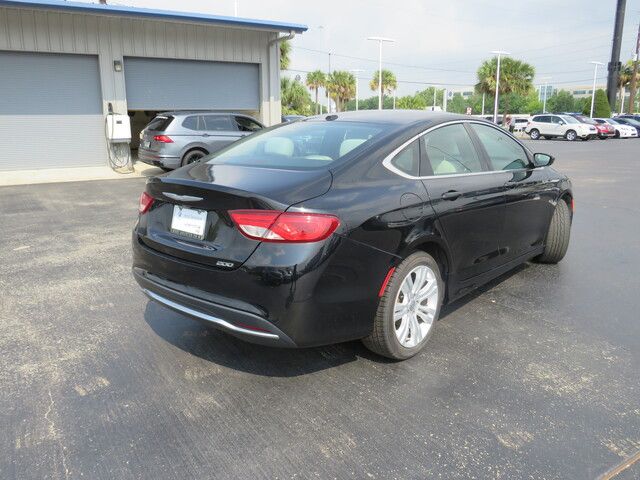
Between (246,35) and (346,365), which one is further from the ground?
(246,35)

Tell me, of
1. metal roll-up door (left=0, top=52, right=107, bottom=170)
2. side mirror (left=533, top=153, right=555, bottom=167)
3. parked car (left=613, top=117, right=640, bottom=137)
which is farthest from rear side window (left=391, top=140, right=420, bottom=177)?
parked car (left=613, top=117, right=640, bottom=137)

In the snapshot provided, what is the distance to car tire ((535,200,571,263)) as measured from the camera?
5.20 meters

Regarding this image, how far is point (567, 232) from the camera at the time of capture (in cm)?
532

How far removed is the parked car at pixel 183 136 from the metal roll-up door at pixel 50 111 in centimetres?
283

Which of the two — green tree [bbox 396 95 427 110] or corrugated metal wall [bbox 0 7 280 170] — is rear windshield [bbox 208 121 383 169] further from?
green tree [bbox 396 95 427 110]

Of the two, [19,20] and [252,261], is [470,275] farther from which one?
[19,20]

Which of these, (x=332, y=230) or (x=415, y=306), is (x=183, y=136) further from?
(x=332, y=230)

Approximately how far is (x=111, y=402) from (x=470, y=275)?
8.25 feet

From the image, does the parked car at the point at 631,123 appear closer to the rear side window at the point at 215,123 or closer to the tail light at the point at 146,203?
the rear side window at the point at 215,123

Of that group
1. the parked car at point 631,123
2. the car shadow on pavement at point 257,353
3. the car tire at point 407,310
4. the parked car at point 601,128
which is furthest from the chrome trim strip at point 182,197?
the parked car at point 631,123

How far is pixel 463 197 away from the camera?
371 cm

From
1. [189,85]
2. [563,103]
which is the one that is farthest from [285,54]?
[563,103]

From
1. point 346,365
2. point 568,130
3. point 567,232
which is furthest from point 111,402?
point 568,130

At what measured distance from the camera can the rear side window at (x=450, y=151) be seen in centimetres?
366
